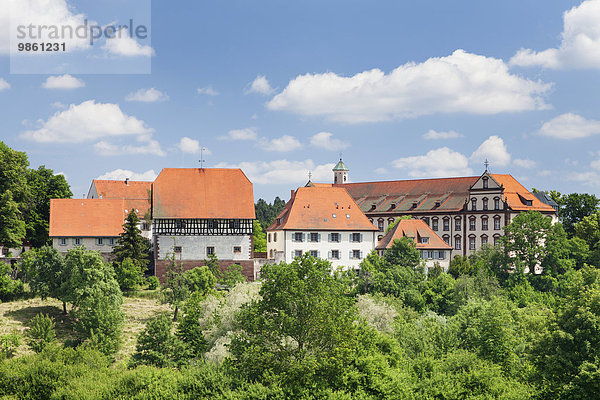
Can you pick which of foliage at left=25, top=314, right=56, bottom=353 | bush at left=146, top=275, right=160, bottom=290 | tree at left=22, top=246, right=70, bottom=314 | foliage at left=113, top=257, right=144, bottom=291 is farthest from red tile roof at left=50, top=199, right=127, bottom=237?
foliage at left=25, top=314, right=56, bottom=353

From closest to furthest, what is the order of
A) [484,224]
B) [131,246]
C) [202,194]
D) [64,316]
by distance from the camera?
[64,316] < [131,246] < [202,194] < [484,224]

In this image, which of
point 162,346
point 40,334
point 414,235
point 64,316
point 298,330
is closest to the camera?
point 298,330

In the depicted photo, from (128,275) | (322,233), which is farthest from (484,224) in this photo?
(128,275)

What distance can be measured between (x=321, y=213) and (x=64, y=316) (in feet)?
92.6

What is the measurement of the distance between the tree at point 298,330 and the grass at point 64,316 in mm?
19344

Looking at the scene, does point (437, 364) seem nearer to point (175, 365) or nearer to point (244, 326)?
point (244, 326)

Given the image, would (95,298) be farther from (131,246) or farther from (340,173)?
(340,173)

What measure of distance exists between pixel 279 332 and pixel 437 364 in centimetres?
841

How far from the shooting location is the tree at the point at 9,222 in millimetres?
62781

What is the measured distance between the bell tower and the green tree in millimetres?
50422

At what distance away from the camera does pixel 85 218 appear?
66625 mm

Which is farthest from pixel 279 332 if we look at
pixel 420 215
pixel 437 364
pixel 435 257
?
pixel 420 215

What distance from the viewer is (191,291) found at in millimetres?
59781

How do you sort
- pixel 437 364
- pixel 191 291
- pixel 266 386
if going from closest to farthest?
pixel 266 386 < pixel 437 364 < pixel 191 291
